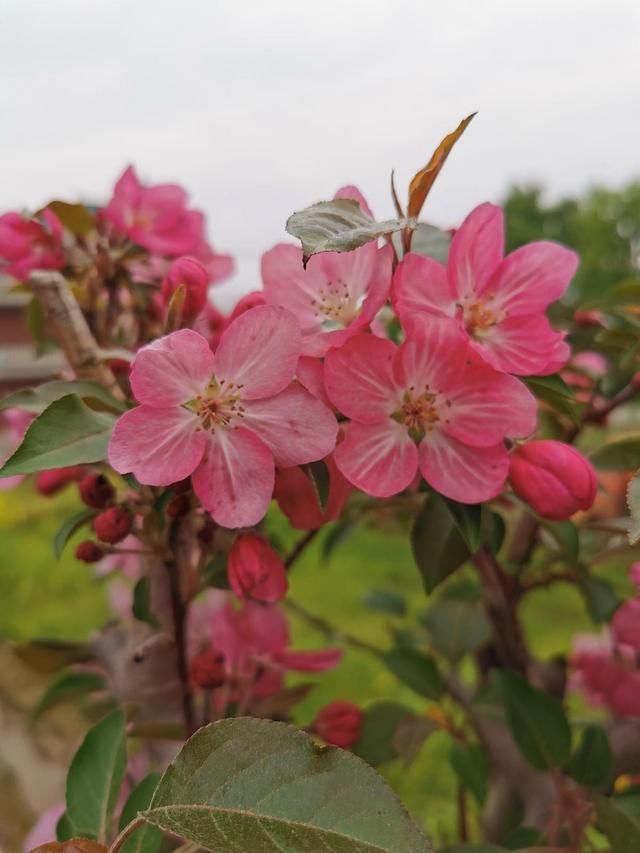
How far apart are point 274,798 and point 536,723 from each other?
0.81 feet

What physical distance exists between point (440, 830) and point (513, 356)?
522 millimetres

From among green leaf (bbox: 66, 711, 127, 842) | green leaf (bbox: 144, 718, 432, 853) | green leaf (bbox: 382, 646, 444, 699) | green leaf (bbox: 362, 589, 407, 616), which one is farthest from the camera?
green leaf (bbox: 362, 589, 407, 616)

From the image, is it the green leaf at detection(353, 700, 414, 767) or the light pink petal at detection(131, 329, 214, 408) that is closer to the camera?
the light pink petal at detection(131, 329, 214, 408)

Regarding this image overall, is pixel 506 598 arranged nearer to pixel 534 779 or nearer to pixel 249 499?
pixel 534 779

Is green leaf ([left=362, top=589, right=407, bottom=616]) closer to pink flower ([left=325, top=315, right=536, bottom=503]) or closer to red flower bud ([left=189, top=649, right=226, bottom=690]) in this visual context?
red flower bud ([left=189, top=649, right=226, bottom=690])

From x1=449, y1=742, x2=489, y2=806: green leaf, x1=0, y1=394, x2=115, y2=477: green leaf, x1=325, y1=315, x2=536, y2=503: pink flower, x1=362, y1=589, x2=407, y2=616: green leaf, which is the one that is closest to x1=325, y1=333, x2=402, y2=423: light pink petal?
x1=325, y1=315, x2=536, y2=503: pink flower

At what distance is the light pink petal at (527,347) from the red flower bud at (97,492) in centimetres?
19

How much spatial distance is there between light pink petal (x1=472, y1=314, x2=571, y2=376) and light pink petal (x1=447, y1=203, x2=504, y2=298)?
25 mm

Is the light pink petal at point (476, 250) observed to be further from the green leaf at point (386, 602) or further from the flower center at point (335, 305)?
the green leaf at point (386, 602)

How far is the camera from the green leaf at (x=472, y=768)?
0.56 meters

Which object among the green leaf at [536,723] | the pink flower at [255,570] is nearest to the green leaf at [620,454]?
the green leaf at [536,723]

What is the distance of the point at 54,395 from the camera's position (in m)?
0.40

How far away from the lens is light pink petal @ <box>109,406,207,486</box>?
1.06 feet

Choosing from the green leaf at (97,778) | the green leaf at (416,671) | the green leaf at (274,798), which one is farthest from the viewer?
the green leaf at (416,671)
